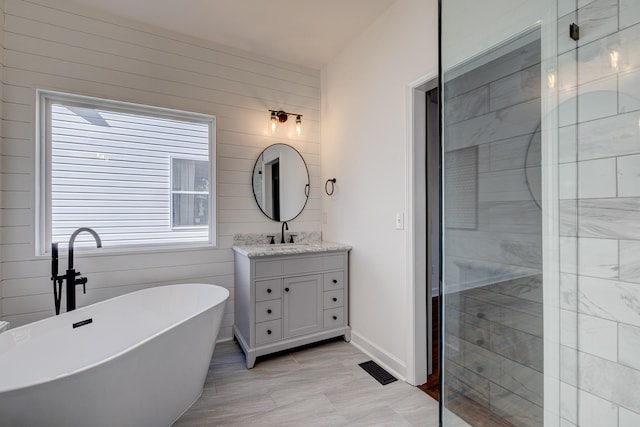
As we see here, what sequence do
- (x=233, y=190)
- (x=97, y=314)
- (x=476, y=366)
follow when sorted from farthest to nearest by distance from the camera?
1. (x=233, y=190)
2. (x=97, y=314)
3. (x=476, y=366)

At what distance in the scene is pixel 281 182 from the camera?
3.06 metres

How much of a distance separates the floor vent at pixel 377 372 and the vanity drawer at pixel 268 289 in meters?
0.88

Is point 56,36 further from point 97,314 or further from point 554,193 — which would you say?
point 554,193

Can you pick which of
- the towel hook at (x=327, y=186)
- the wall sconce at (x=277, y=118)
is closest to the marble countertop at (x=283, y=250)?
the towel hook at (x=327, y=186)

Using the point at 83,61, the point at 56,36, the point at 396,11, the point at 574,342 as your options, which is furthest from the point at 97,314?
the point at 396,11

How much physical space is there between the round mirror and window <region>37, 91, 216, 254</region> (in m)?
0.47

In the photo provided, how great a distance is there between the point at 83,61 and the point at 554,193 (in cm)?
326

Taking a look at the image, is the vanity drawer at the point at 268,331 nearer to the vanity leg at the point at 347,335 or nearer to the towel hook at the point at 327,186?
the vanity leg at the point at 347,335

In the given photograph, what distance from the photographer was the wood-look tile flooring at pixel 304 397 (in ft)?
5.69

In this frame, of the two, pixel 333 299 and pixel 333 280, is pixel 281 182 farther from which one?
pixel 333 299

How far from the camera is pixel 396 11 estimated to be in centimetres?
220

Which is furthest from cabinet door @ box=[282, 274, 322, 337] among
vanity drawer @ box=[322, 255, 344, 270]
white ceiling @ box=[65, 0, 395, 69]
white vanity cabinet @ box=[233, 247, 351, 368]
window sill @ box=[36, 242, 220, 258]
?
white ceiling @ box=[65, 0, 395, 69]

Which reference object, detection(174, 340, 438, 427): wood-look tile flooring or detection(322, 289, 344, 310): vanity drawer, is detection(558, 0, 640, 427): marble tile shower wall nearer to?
detection(174, 340, 438, 427): wood-look tile flooring

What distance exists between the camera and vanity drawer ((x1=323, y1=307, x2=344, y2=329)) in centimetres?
267
